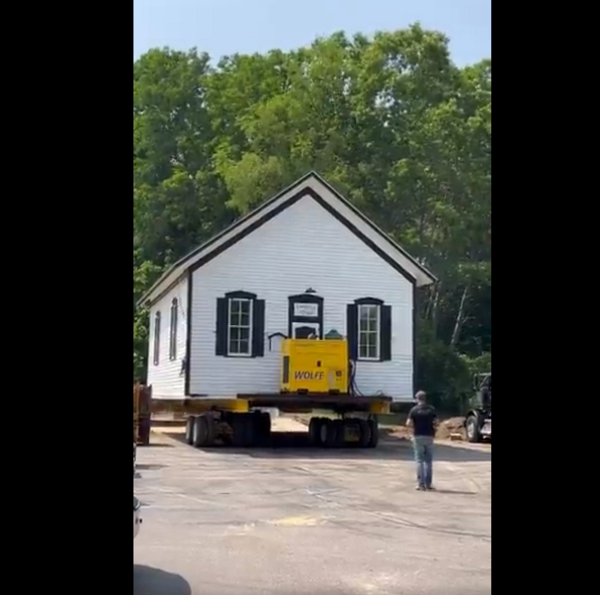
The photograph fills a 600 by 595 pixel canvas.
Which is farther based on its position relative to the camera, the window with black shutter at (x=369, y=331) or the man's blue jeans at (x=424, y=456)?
the window with black shutter at (x=369, y=331)

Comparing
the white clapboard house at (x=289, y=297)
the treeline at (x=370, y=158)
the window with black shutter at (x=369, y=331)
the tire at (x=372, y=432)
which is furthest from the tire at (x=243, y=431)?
the treeline at (x=370, y=158)

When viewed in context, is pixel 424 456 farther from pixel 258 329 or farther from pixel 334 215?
pixel 334 215

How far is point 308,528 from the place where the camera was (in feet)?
33.4

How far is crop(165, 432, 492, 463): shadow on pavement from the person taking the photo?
18.7 metres

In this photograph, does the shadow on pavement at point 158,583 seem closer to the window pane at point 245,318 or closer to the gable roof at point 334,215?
the window pane at point 245,318

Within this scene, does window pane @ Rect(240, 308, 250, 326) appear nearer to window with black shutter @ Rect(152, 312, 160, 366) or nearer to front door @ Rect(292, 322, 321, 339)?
front door @ Rect(292, 322, 321, 339)

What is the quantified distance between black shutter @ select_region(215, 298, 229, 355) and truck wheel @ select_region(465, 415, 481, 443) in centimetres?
589

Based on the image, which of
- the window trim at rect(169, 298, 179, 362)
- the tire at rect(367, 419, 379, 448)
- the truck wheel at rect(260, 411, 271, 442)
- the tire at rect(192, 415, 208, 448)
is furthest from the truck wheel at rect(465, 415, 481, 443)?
the window trim at rect(169, 298, 179, 362)

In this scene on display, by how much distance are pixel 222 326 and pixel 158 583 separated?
14.2 m

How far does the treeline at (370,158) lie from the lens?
33.5 m

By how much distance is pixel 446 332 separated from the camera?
34250mm
